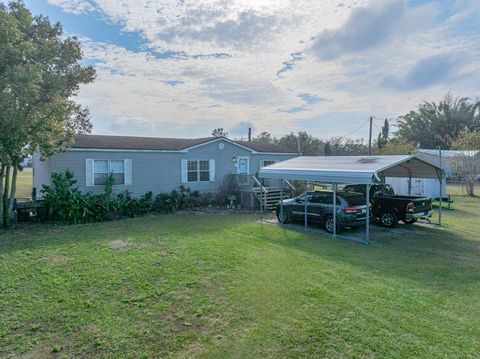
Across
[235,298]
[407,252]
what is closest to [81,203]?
[235,298]

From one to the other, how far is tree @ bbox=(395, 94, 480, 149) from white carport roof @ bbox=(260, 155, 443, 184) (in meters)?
36.9

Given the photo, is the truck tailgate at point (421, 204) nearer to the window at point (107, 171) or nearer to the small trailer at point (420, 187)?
the small trailer at point (420, 187)

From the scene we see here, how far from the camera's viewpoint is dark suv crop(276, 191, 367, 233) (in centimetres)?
1051

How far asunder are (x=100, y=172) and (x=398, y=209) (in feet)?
41.5

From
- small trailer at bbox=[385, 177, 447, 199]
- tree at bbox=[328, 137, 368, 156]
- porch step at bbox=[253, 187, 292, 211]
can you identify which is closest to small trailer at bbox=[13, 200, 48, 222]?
porch step at bbox=[253, 187, 292, 211]

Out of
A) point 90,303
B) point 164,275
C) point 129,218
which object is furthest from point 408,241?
point 129,218

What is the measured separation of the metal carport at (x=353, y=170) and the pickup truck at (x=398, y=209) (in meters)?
0.89

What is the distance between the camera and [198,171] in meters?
18.0

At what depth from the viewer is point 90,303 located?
16.3 feet

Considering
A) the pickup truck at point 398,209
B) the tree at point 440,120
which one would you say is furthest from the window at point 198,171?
the tree at point 440,120

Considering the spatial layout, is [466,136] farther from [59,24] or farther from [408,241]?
[59,24]

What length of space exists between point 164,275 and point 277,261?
8.12ft

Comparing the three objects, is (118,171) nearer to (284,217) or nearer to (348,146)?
(284,217)

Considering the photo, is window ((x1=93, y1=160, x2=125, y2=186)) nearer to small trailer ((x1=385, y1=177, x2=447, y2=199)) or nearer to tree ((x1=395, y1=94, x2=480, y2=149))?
small trailer ((x1=385, y1=177, x2=447, y2=199))
